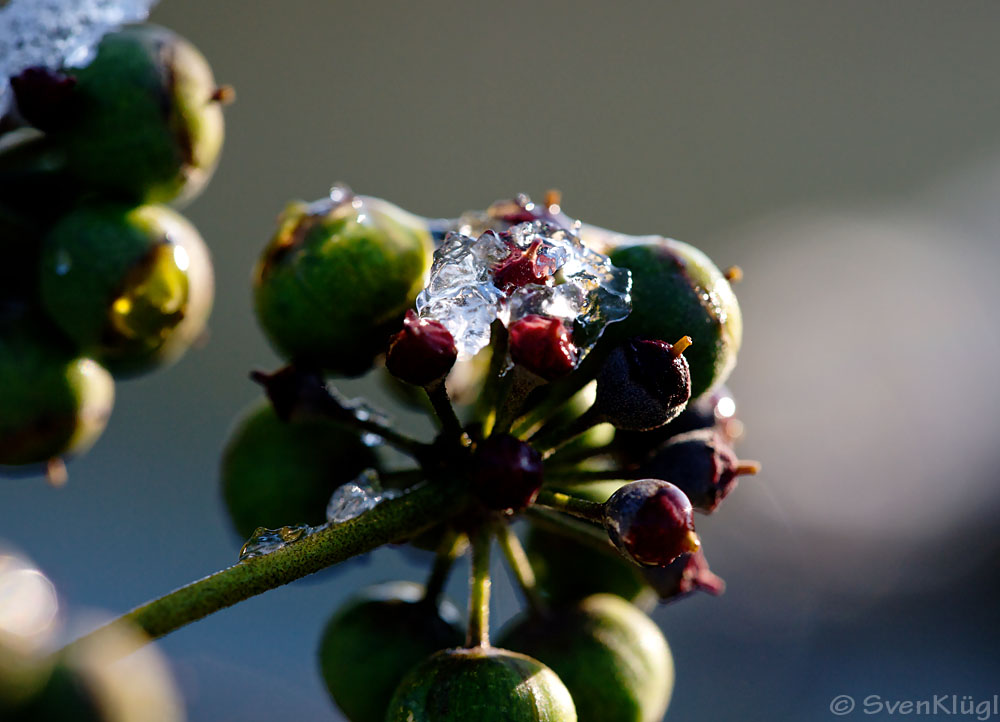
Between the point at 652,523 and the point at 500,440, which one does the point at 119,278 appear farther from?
the point at 652,523

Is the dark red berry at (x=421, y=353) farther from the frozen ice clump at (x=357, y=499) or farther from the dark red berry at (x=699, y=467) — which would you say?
the dark red berry at (x=699, y=467)

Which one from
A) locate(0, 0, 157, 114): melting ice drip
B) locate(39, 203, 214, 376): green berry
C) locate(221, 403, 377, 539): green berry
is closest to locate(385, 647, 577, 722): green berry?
locate(221, 403, 377, 539): green berry

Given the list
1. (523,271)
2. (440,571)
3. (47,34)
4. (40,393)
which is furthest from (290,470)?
(47,34)

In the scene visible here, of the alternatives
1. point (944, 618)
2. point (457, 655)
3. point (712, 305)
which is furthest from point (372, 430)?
point (944, 618)

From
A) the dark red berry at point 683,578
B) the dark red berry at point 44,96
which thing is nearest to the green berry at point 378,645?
the dark red berry at point 683,578

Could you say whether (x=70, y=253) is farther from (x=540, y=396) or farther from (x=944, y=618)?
(x=944, y=618)

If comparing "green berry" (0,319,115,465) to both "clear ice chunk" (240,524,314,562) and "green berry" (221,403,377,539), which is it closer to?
"green berry" (221,403,377,539)
